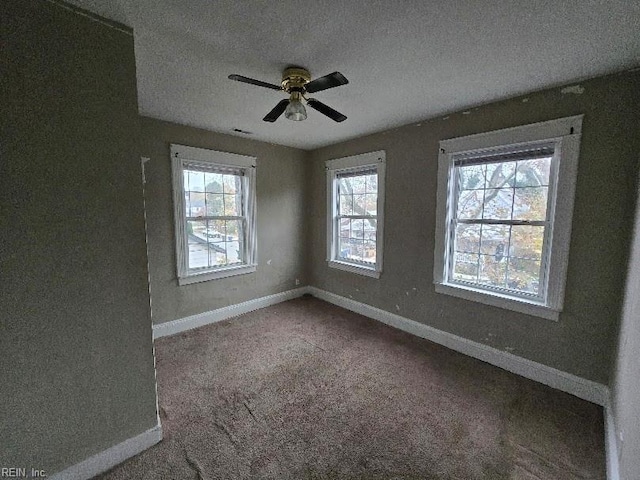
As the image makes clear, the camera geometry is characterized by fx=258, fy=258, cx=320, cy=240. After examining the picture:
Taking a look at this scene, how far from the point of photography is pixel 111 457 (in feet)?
4.67

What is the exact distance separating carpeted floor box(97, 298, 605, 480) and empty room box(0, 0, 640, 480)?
0.05ft

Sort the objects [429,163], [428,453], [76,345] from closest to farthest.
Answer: [76,345], [428,453], [429,163]

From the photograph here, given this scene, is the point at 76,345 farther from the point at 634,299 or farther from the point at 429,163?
the point at 429,163

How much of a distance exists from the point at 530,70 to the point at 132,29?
2485 mm

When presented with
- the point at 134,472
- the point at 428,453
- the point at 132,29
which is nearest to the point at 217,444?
the point at 134,472

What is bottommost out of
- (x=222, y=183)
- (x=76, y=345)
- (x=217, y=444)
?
(x=217, y=444)

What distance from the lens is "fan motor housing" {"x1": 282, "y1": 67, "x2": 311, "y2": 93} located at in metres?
1.77

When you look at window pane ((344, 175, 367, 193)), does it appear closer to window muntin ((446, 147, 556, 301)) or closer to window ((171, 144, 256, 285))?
window muntin ((446, 147, 556, 301))

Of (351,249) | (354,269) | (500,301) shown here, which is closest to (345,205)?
(351,249)

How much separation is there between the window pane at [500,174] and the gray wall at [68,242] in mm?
2827

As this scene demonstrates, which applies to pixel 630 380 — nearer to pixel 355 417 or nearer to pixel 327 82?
pixel 355 417

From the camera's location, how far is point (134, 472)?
140cm

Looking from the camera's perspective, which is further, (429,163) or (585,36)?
(429,163)

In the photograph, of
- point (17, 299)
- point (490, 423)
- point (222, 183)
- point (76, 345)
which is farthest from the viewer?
point (222, 183)
